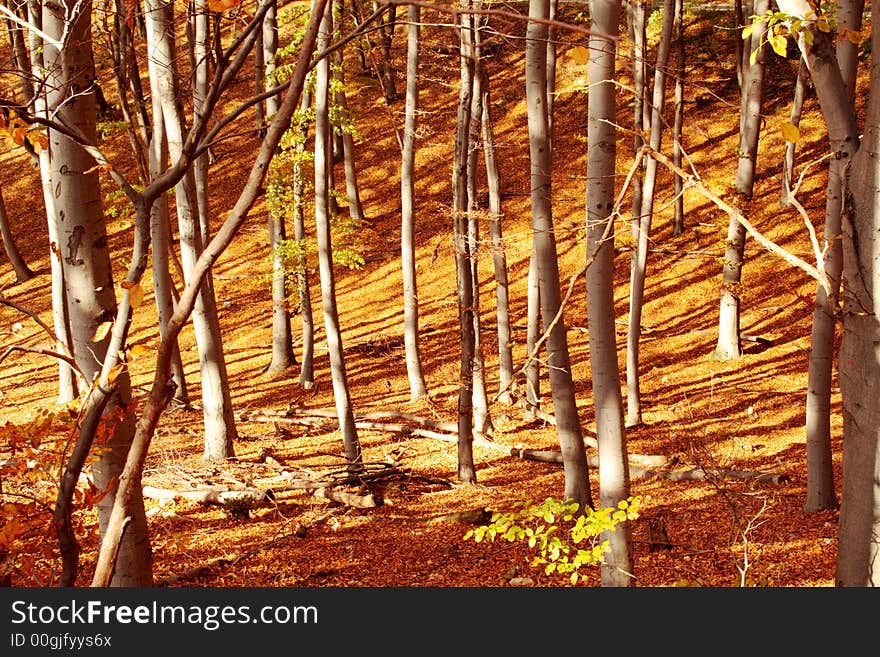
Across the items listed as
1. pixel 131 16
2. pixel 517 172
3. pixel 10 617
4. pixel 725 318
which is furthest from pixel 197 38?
pixel 517 172

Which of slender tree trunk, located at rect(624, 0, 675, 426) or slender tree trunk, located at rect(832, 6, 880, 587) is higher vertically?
slender tree trunk, located at rect(624, 0, 675, 426)

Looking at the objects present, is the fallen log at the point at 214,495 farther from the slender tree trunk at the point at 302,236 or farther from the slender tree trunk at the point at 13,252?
the slender tree trunk at the point at 13,252

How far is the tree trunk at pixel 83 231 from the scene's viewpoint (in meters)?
3.75

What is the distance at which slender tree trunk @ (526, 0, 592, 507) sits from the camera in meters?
7.65

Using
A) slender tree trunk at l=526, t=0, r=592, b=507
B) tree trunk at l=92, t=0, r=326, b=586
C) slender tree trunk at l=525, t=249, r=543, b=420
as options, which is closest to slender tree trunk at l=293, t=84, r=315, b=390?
slender tree trunk at l=525, t=249, r=543, b=420

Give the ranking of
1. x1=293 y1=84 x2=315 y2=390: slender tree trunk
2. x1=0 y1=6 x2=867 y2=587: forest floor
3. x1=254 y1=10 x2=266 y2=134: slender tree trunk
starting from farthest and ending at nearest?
x1=293 y1=84 x2=315 y2=390: slender tree trunk → x1=254 y1=10 x2=266 y2=134: slender tree trunk → x1=0 y1=6 x2=867 y2=587: forest floor

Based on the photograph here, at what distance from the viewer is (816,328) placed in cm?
830

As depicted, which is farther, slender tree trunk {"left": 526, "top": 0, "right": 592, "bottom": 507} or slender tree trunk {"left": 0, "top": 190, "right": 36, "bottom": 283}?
slender tree trunk {"left": 0, "top": 190, "right": 36, "bottom": 283}

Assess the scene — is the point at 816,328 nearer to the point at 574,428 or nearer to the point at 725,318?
the point at 574,428

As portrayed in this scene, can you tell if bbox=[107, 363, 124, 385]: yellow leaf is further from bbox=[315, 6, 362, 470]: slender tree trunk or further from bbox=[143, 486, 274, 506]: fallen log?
bbox=[315, 6, 362, 470]: slender tree trunk

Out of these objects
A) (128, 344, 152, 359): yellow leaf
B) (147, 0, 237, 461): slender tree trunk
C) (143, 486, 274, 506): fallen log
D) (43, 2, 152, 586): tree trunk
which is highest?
(147, 0, 237, 461): slender tree trunk

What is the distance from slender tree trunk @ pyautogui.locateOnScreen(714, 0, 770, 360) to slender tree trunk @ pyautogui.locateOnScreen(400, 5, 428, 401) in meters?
5.33

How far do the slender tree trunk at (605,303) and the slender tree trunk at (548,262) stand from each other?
5.21 feet

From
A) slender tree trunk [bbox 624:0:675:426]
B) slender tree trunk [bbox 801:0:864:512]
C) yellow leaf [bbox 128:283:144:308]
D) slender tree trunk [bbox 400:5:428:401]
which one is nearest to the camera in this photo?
yellow leaf [bbox 128:283:144:308]
